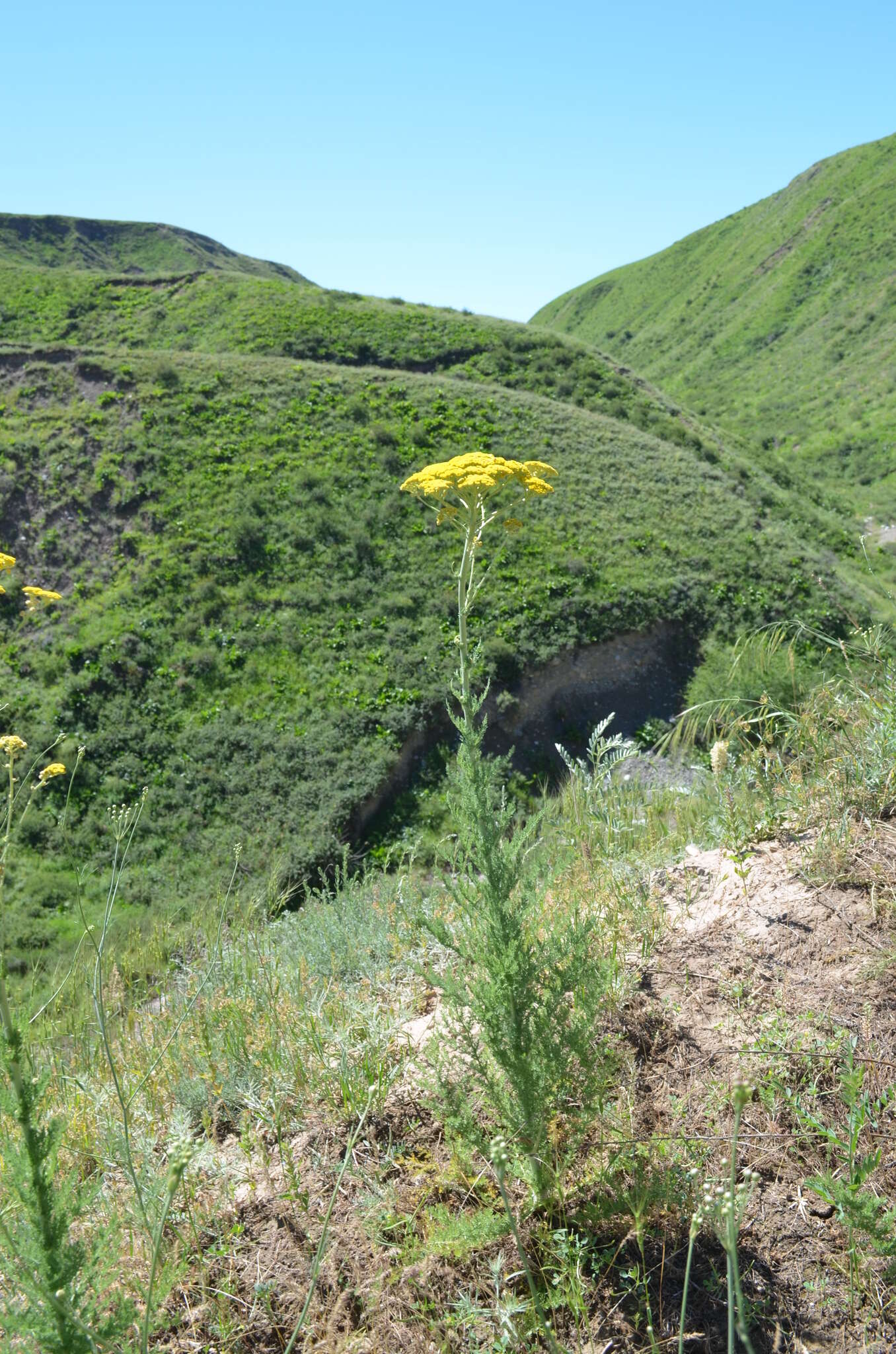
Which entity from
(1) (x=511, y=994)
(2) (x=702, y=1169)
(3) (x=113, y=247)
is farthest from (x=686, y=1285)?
(3) (x=113, y=247)

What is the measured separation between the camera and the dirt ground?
204 cm

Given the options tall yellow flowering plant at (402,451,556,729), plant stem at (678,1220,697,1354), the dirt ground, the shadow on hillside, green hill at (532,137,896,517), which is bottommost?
the shadow on hillside

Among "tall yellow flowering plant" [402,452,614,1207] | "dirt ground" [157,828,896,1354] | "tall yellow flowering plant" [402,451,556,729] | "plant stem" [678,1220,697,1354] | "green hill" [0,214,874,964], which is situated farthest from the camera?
"green hill" [0,214,874,964]

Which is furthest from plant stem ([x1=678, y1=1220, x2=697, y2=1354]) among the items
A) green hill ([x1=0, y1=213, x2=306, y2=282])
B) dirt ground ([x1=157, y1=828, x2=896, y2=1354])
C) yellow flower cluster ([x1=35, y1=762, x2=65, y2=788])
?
green hill ([x1=0, y1=213, x2=306, y2=282])

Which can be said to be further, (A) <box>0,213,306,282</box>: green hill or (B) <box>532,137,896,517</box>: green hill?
(A) <box>0,213,306,282</box>: green hill

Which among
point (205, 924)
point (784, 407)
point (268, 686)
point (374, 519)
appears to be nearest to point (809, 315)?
point (784, 407)

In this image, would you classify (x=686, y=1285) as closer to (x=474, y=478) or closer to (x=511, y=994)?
(x=511, y=994)

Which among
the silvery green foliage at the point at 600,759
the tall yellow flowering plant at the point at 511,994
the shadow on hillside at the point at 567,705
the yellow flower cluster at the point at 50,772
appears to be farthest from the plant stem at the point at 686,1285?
the shadow on hillside at the point at 567,705

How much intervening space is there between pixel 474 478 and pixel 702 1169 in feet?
7.40

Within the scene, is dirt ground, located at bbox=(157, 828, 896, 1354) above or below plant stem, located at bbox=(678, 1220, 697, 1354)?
below

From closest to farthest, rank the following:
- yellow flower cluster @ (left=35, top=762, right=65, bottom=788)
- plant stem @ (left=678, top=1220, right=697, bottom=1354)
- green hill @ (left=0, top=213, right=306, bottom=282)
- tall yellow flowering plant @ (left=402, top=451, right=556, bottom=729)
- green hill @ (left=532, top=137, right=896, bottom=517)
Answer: plant stem @ (left=678, top=1220, right=697, bottom=1354) → yellow flower cluster @ (left=35, top=762, right=65, bottom=788) → tall yellow flowering plant @ (left=402, top=451, right=556, bottom=729) → green hill @ (left=532, top=137, right=896, bottom=517) → green hill @ (left=0, top=213, right=306, bottom=282)

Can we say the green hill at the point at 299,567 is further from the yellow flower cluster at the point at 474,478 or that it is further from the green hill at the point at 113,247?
the green hill at the point at 113,247

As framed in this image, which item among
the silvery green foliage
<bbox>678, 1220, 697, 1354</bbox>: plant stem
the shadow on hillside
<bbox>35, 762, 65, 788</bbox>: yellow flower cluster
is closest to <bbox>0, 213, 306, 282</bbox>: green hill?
the shadow on hillside

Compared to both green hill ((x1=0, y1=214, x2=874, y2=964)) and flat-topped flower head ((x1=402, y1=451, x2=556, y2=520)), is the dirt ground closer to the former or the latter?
flat-topped flower head ((x1=402, y1=451, x2=556, y2=520))
